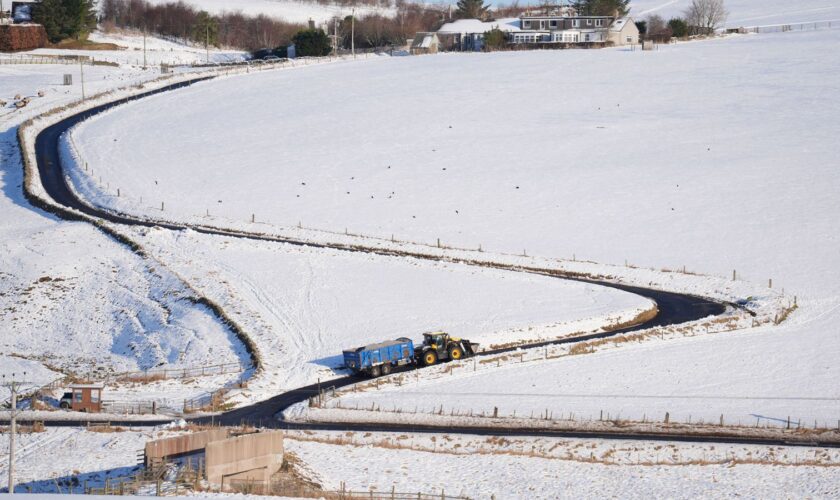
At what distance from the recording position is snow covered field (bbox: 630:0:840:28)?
15688cm

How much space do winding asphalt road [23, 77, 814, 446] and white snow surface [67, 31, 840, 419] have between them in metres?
2.61

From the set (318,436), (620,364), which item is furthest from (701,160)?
(318,436)

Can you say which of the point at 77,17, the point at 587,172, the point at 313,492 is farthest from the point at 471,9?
the point at 313,492

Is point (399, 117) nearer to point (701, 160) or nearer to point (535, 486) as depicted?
point (701, 160)

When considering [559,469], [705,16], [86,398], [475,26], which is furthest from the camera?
[475,26]

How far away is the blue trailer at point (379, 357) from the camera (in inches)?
1809

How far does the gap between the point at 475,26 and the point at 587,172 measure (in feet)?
250

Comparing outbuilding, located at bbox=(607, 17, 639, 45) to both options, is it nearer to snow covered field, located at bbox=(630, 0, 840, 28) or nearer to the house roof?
the house roof

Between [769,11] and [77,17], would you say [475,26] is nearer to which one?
[769,11]

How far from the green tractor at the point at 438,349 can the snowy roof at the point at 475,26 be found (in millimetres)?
106529

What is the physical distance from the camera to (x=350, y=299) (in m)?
57.2

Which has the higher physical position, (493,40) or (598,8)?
(598,8)

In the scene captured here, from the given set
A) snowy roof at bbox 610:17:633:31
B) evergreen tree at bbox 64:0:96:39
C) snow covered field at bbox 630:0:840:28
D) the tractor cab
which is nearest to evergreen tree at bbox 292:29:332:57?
evergreen tree at bbox 64:0:96:39

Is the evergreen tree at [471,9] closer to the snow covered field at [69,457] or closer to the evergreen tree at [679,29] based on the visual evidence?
the evergreen tree at [679,29]
